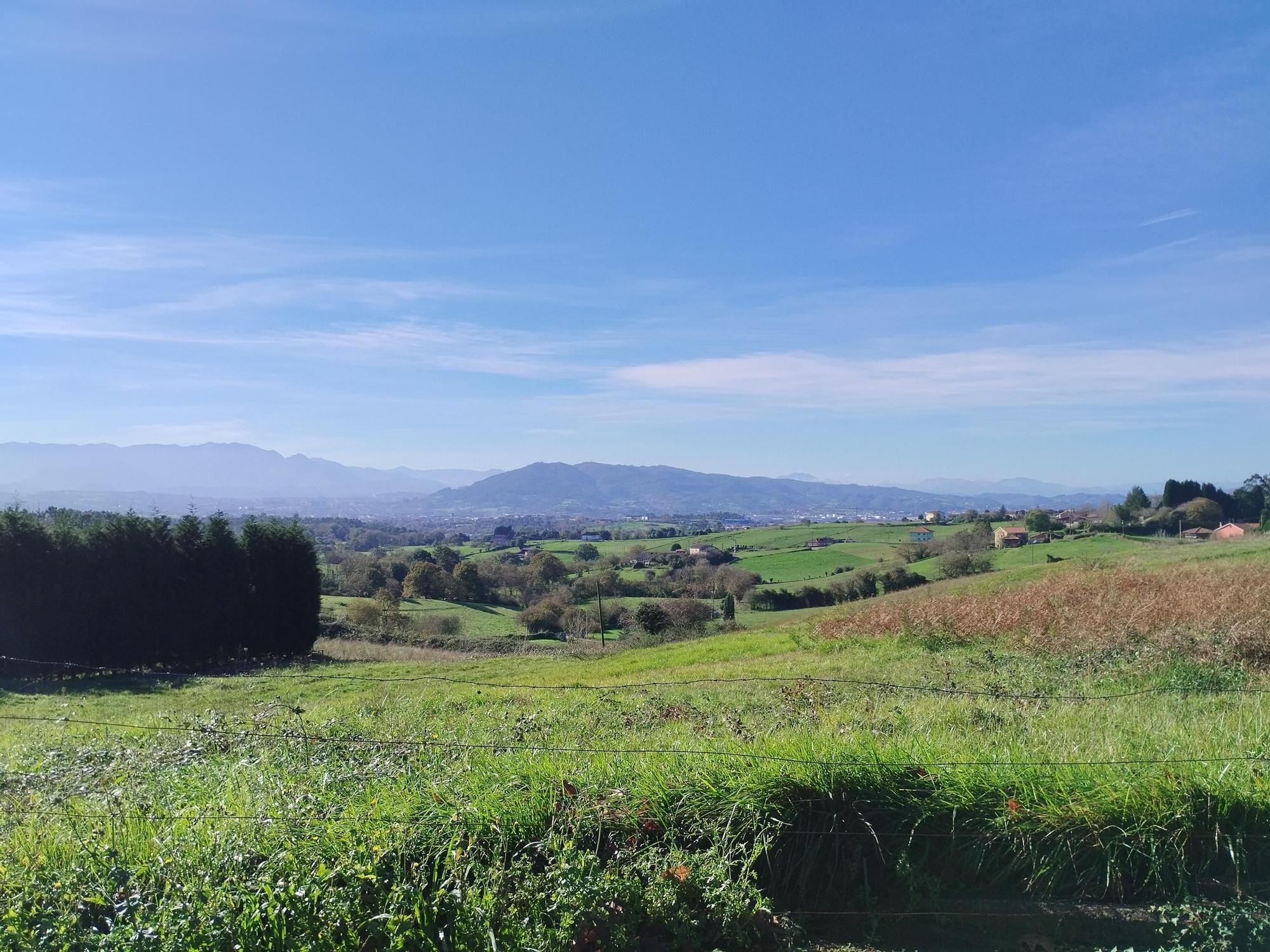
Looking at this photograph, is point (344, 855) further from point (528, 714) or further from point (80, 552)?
point (80, 552)

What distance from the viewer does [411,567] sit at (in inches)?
2309

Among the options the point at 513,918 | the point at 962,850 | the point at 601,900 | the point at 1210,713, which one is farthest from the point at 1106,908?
the point at 1210,713

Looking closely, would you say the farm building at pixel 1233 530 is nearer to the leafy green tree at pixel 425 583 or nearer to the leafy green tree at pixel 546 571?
the leafy green tree at pixel 546 571

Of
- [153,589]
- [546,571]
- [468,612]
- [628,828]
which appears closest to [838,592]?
[468,612]

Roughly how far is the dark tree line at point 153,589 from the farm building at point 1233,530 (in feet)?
137

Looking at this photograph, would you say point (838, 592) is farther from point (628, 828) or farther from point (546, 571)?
point (628, 828)

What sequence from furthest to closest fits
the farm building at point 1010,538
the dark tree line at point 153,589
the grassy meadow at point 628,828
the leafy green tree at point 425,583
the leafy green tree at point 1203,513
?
the leafy green tree at point 425,583 → the farm building at point 1010,538 → the leafy green tree at point 1203,513 → the dark tree line at point 153,589 → the grassy meadow at point 628,828

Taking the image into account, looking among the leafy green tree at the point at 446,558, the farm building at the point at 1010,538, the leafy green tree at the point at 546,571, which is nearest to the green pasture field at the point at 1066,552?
the farm building at the point at 1010,538

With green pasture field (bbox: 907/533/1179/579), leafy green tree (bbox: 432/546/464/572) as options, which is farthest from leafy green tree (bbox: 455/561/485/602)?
green pasture field (bbox: 907/533/1179/579)

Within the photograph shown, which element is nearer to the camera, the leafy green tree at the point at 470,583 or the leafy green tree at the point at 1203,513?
the leafy green tree at the point at 1203,513

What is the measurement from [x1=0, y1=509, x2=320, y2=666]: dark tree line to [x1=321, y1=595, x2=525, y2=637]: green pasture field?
375 inches

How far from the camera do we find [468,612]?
4972cm

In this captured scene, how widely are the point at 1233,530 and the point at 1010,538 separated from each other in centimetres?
1340

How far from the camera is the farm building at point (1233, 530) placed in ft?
132
